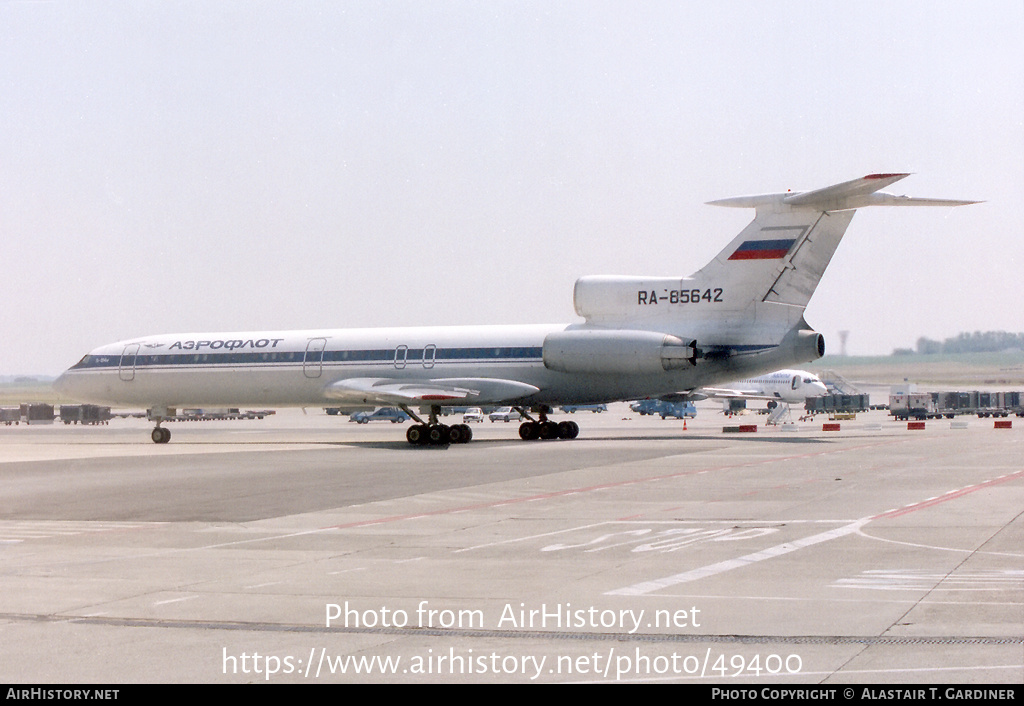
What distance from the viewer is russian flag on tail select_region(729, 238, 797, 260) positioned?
38.1 meters

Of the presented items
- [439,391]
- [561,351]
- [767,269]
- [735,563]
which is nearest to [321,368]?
[439,391]

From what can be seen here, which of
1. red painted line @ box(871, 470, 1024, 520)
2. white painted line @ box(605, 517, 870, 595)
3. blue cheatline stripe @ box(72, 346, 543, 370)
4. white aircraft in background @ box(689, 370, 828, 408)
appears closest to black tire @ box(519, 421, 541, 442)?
blue cheatline stripe @ box(72, 346, 543, 370)

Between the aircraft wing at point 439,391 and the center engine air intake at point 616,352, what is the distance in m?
1.75

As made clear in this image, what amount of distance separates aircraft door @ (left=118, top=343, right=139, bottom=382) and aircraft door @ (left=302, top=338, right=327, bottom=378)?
25.5 feet

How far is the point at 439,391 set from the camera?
134 feet

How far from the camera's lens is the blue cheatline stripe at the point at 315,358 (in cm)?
4181

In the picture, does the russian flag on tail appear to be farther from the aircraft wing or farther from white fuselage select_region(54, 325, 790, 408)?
the aircraft wing

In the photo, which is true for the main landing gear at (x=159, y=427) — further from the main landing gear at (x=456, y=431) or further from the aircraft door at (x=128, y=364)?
the main landing gear at (x=456, y=431)

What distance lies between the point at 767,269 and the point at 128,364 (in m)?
25.5

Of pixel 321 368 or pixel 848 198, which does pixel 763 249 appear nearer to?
pixel 848 198

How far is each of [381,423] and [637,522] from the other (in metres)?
61.2

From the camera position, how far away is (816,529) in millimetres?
14844
